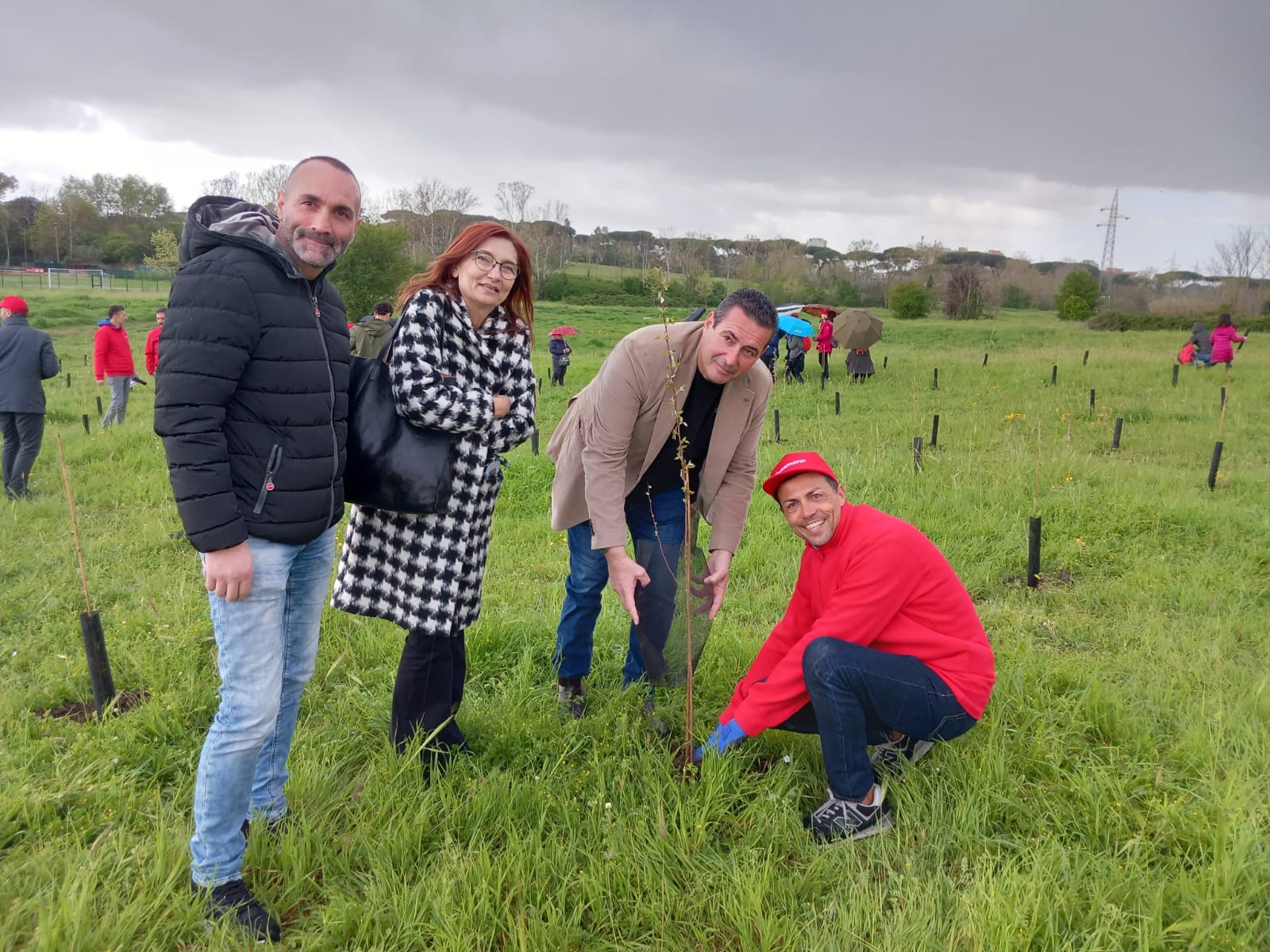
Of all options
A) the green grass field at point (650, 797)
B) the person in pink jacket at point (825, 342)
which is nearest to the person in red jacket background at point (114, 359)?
the green grass field at point (650, 797)

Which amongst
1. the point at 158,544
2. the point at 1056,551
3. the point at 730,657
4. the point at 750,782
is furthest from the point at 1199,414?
the point at 158,544

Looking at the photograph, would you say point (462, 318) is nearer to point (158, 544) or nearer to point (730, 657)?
point (730, 657)

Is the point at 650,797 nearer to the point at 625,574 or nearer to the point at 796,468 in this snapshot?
the point at 625,574

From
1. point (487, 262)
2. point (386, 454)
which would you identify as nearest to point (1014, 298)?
point (487, 262)

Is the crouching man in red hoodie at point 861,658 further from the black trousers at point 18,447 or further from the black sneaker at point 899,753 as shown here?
the black trousers at point 18,447

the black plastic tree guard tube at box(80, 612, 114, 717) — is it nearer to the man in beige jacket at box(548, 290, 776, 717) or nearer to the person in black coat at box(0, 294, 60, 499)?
the man in beige jacket at box(548, 290, 776, 717)

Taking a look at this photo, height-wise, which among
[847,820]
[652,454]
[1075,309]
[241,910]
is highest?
[1075,309]

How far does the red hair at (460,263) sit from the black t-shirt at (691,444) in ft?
2.28

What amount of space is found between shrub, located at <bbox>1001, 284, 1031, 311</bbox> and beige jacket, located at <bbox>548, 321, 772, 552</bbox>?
63.9 meters

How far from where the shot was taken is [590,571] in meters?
3.13

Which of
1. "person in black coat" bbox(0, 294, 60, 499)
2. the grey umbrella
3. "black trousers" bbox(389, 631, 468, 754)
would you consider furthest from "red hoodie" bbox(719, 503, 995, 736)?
the grey umbrella

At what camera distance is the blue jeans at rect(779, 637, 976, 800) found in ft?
7.95

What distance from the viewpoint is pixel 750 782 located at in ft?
8.69

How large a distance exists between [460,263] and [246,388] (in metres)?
0.85
